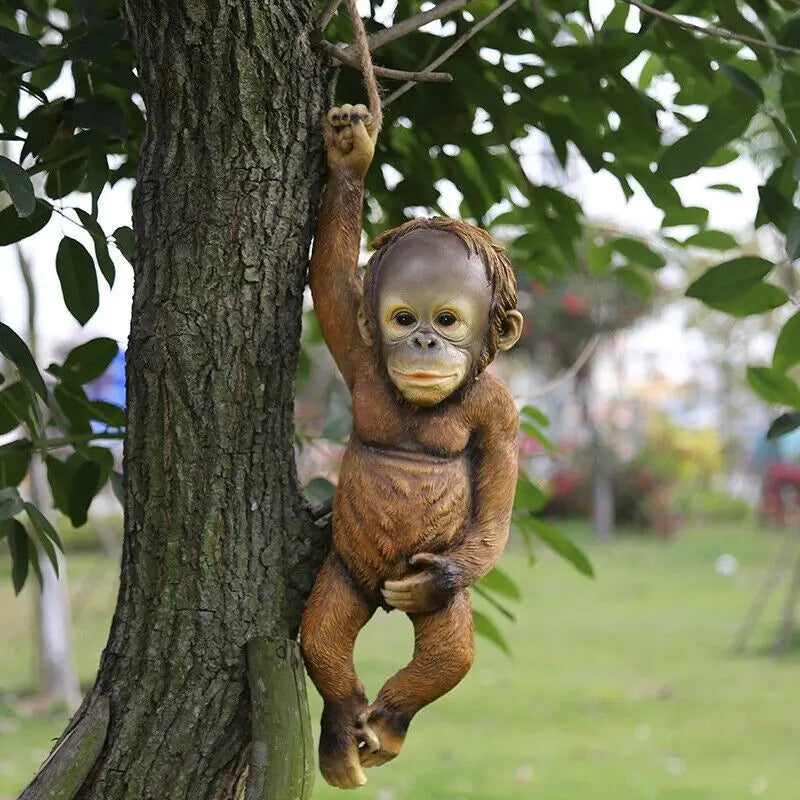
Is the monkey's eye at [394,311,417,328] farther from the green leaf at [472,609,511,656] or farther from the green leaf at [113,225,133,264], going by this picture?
the green leaf at [472,609,511,656]

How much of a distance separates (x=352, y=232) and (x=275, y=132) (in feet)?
0.50

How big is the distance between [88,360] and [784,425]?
1057 millimetres

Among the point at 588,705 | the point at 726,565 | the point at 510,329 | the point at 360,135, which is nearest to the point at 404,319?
the point at 510,329

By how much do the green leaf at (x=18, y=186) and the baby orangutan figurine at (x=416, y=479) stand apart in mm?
401

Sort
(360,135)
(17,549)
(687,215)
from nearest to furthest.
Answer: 1. (360,135)
2. (17,549)
3. (687,215)

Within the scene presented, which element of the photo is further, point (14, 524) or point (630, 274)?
point (630, 274)

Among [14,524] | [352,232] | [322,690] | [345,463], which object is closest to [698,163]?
[352,232]

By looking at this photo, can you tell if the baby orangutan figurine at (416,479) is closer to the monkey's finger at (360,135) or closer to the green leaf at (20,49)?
the monkey's finger at (360,135)

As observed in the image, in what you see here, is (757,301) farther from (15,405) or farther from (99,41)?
(15,405)

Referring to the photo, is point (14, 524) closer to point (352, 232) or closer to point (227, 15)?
point (352, 232)

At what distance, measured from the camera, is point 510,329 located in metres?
1.29

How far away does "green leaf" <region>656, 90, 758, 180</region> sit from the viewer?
4.52 feet

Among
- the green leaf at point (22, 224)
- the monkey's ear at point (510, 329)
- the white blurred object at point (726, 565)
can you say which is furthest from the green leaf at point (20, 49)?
the white blurred object at point (726, 565)

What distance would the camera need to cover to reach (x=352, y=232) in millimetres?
1325
